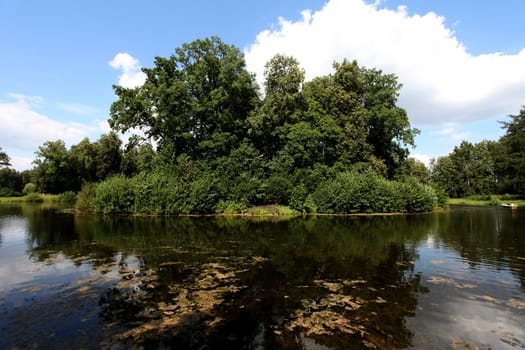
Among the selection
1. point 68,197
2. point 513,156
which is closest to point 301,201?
point 68,197

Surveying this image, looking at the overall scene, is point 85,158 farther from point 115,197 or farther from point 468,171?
point 468,171

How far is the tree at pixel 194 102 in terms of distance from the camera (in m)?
34.5

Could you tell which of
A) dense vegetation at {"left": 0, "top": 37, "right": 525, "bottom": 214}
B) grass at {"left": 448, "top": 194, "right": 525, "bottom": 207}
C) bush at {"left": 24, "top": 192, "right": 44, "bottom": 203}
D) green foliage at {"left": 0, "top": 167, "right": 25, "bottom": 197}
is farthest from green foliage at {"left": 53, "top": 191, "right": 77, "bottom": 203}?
grass at {"left": 448, "top": 194, "right": 525, "bottom": 207}

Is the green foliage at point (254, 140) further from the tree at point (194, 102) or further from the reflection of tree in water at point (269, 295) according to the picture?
the reflection of tree in water at point (269, 295)

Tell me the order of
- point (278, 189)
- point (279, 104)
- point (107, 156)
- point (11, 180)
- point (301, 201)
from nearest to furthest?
point (301, 201) < point (278, 189) < point (279, 104) < point (107, 156) < point (11, 180)

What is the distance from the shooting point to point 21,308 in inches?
265

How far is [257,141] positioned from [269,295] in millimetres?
32407

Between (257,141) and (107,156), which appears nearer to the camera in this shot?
(257,141)

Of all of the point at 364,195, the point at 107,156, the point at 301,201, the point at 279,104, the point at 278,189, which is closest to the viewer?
the point at 364,195

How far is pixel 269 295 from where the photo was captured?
7.49m

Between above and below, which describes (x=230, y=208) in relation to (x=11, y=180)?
below

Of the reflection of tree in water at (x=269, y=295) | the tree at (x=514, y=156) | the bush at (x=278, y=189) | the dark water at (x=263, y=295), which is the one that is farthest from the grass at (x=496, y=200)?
the reflection of tree in water at (x=269, y=295)

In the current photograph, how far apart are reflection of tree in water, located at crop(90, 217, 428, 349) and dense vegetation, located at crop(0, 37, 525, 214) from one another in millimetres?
17392

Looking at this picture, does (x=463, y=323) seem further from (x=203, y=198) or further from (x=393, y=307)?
(x=203, y=198)
